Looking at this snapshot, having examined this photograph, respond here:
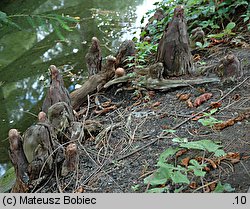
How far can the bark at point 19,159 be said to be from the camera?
237 centimetres

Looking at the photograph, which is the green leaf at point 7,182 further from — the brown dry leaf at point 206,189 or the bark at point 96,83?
the brown dry leaf at point 206,189

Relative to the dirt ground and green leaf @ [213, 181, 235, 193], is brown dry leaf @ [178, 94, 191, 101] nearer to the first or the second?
the dirt ground

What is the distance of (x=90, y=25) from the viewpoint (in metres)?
7.39

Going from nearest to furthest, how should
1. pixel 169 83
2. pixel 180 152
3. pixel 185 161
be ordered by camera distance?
pixel 185 161 → pixel 180 152 → pixel 169 83

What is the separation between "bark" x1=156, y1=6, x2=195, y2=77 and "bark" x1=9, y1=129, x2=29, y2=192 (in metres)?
1.61

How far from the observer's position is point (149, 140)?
2602mm

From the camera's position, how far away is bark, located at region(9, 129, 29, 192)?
2367 millimetres

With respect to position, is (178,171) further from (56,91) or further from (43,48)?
(43,48)

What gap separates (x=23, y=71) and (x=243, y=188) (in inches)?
181

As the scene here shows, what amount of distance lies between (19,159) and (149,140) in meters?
0.91

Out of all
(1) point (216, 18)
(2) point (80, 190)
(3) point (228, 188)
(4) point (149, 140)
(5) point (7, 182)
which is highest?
(1) point (216, 18)

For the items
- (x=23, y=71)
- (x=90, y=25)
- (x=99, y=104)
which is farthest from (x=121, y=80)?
(x=90, y=25)

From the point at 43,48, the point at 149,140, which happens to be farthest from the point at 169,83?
the point at 43,48

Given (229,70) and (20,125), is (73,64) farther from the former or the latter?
(229,70)
